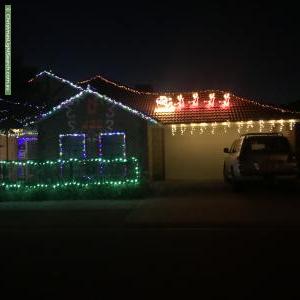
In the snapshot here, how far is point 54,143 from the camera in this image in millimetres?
23750

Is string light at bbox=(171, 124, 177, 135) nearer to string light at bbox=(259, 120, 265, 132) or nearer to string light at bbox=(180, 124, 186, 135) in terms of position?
string light at bbox=(180, 124, 186, 135)

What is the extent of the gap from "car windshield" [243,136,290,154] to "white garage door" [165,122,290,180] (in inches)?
220

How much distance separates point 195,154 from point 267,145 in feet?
21.0

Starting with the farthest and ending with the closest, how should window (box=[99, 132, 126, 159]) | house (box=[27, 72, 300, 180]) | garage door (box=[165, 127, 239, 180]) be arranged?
garage door (box=[165, 127, 239, 180]), window (box=[99, 132, 126, 159]), house (box=[27, 72, 300, 180])

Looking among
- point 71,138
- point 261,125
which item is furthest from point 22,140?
point 261,125

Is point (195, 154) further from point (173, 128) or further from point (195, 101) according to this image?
point (195, 101)

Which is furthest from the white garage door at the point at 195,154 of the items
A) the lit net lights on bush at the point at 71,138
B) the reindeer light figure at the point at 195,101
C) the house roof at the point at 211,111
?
the lit net lights on bush at the point at 71,138

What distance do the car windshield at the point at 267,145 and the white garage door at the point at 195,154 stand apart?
559 centimetres

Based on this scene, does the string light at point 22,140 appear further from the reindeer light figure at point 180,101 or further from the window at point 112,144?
the reindeer light figure at point 180,101

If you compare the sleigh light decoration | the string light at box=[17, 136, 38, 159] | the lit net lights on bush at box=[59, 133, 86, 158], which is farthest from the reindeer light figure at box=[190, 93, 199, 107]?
the string light at box=[17, 136, 38, 159]

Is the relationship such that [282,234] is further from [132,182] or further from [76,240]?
[132,182]

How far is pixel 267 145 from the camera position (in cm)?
1964

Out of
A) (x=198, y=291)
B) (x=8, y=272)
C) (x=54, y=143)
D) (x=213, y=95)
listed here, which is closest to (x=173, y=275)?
(x=198, y=291)

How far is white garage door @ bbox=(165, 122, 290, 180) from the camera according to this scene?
2561cm
